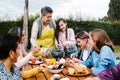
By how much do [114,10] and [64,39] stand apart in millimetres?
13213

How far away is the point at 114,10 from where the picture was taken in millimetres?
18922

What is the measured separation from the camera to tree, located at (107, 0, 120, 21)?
1865 centimetres

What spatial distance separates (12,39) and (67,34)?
9.76ft

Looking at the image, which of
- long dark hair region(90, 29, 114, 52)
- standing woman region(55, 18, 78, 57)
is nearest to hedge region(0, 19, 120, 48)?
standing woman region(55, 18, 78, 57)

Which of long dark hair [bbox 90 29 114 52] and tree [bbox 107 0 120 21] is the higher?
tree [bbox 107 0 120 21]

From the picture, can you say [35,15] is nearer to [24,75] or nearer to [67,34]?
[67,34]

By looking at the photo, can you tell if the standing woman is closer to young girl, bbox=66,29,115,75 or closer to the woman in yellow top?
young girl, bbox=66,29,115,75

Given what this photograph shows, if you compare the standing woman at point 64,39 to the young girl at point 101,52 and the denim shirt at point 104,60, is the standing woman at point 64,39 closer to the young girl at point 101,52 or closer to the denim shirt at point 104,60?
the young girl at point 101,52

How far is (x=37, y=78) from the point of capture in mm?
3996

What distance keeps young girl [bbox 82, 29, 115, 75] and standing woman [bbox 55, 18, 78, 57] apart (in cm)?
121

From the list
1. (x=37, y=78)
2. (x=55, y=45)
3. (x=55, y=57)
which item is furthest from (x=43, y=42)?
(x=37, y=78)

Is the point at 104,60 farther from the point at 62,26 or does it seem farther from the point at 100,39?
the point at 62,26

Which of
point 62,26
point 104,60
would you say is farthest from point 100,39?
point 62,26

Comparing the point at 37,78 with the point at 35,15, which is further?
the point at 35,15
